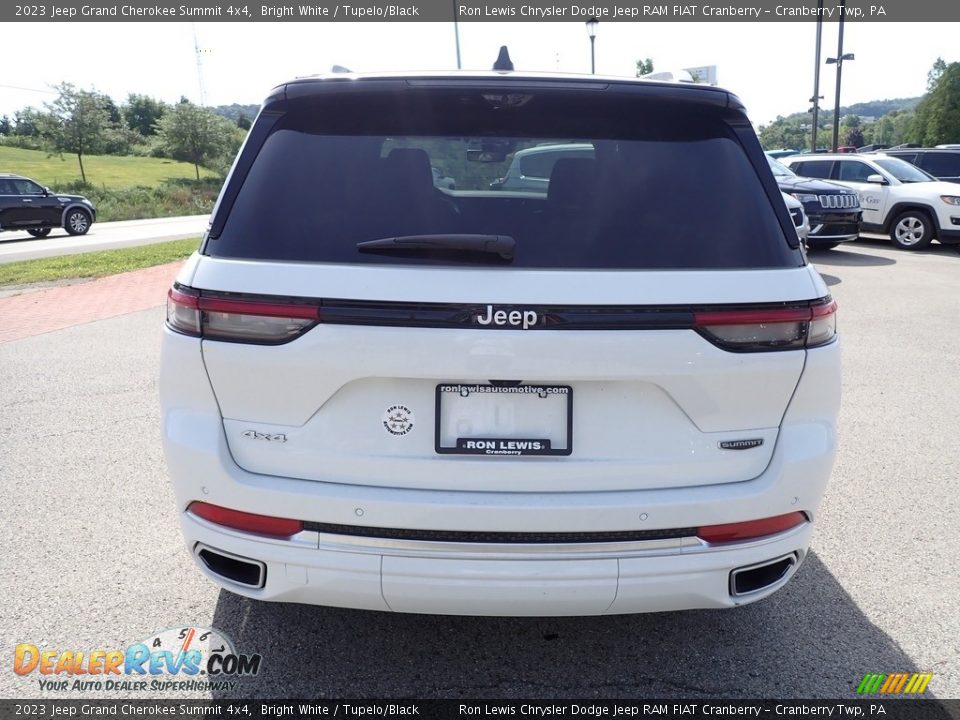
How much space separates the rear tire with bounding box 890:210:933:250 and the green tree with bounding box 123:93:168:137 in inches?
4458

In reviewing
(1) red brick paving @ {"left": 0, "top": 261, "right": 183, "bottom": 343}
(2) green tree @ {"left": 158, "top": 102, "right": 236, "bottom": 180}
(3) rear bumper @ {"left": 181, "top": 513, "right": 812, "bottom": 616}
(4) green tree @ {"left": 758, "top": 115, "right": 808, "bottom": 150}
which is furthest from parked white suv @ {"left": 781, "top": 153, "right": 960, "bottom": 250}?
(4) green tree @ {"left": 758, "top": 115, "right": 808, "bottom": 150}

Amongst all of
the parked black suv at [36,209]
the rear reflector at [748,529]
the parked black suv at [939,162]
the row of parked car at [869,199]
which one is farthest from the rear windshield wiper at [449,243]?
the parked black suv at [36,209]

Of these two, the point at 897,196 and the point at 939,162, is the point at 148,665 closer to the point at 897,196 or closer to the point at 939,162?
the point at 897,196

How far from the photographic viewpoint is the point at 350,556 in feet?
7.04

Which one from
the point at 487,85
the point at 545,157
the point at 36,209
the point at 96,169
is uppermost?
the point at 96,169

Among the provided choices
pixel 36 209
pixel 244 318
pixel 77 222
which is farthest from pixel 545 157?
pixel 77 222

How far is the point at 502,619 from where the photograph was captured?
2.93 metres

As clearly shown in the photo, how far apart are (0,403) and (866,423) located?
20.9 feet

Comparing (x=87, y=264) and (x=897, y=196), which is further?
(x=897, y=196)

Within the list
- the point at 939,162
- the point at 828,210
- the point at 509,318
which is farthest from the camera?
the point at 939,162

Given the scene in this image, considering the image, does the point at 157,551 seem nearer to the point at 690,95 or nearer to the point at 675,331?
the point at 675,331

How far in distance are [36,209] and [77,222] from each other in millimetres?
1657

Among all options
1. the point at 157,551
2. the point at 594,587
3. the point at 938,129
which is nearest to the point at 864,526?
the point at 594,587

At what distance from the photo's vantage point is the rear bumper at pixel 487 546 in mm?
2121
